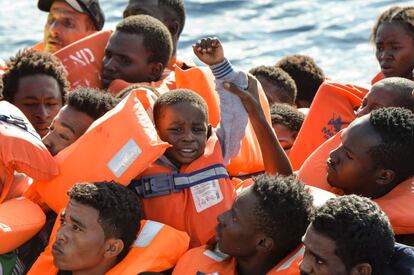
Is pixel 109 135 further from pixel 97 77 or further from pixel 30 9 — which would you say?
pixel 30 9

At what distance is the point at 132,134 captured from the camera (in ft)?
15.1

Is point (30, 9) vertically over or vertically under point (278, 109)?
under

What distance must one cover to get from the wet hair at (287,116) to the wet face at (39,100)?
116 cm

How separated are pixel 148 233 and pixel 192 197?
302mm

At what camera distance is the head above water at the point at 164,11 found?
687cm

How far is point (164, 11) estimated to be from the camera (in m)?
6.90

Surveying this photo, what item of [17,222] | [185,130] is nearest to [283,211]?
[185,130]

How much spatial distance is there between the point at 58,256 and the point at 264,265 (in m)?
0.84

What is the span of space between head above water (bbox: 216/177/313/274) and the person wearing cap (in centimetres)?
296

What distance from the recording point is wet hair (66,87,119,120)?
4.87 metres

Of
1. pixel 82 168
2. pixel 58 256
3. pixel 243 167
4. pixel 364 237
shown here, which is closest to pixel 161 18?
pixel 243 167

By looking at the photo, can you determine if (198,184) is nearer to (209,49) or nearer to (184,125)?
(184,125)

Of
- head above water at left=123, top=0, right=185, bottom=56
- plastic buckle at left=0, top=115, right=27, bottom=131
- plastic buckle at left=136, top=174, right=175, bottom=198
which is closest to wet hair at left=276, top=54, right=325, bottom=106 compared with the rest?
head above water at left=123, top=0, right=185, bottom=56

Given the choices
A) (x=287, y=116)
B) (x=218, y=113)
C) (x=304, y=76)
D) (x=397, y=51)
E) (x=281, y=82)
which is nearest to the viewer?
(x=218, y=113)
